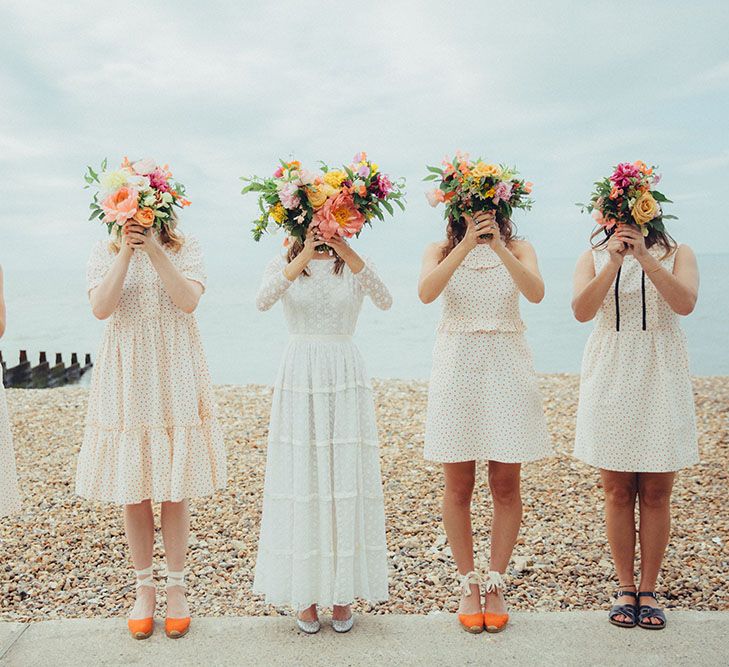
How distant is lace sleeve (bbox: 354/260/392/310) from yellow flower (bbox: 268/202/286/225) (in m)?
0.44

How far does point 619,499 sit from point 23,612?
355 cm

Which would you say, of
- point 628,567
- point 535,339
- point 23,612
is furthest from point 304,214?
point 535,339

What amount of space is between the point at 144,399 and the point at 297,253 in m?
1.03

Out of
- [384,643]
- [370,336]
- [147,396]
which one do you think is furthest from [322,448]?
[370,336]

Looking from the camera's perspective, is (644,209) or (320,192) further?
(644,209)

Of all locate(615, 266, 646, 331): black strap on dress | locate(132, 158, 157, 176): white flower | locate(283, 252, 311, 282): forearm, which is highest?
locate(132, 158, 157, 176): white flower

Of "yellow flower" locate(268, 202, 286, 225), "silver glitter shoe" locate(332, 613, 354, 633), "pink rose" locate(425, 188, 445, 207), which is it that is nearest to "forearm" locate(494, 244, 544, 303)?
"pink rose" locate(425, 188, 445, 207)

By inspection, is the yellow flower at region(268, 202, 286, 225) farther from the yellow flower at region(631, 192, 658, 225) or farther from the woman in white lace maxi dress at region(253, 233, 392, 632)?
the yellow flower at region(631, 192, 658, 225)

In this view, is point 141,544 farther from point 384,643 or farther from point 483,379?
point 483,379

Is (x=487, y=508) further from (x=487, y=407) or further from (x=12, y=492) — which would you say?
(x=12, y=492)

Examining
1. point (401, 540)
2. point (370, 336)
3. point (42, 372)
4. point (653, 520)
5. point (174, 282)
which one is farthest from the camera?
point (370, 336)

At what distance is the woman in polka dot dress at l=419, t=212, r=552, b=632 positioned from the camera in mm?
3725

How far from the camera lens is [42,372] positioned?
1872 centimetres

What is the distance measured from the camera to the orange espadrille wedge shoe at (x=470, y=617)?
3.82m
